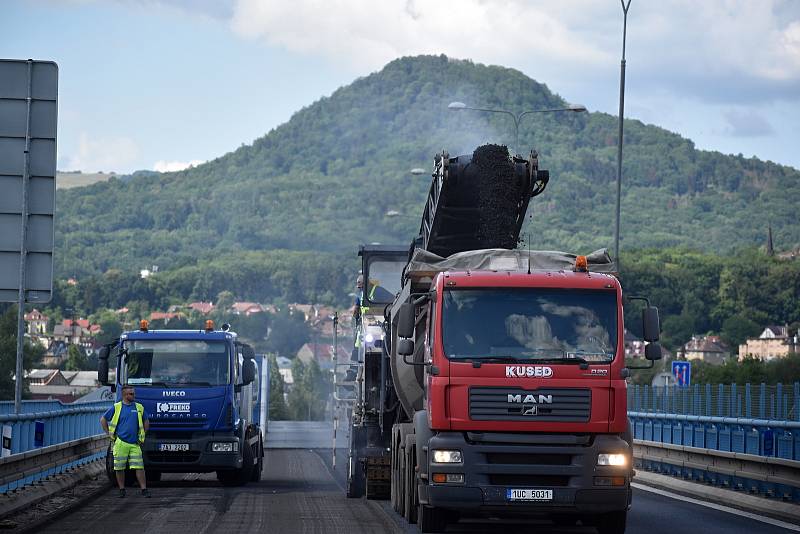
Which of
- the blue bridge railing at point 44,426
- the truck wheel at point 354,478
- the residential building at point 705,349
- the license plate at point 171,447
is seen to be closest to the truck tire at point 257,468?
the license plate at point 171,447

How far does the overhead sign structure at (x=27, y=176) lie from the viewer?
21250 mm

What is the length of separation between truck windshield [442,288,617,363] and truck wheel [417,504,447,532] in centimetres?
170

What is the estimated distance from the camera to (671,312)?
6348 inches

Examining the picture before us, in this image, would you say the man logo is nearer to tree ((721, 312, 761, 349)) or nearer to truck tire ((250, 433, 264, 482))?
truck tire ((250, 433, 264, 482))

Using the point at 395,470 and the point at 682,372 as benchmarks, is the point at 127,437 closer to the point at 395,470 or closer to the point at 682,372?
the point at 395,470

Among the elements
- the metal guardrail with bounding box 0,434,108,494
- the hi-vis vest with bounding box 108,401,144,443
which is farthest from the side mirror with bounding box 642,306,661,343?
the hi-vis vest with bounding box 108,401,144,443

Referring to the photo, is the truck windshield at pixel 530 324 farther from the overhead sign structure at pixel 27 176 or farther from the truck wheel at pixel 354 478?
the overhead sign structure at pixel 27 176

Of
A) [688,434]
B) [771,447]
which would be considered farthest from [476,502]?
[688,434]

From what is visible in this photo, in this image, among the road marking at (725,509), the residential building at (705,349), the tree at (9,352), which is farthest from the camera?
the residential building at (705,349)

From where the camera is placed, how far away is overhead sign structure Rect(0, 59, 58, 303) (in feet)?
69.7

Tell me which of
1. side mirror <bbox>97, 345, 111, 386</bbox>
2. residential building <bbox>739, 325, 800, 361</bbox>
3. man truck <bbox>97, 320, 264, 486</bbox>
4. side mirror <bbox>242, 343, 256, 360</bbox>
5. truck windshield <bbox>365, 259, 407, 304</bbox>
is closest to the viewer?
side mirror <bbox>97, 345, 111, 386</bbox>

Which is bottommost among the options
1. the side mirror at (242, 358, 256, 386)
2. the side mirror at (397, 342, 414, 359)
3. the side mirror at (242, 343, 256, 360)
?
the side mirror at (242, 358, 256, 386)

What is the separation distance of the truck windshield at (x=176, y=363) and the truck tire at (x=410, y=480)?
25.9 feet

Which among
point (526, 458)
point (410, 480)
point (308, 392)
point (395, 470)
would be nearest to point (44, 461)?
point (395, 470)
